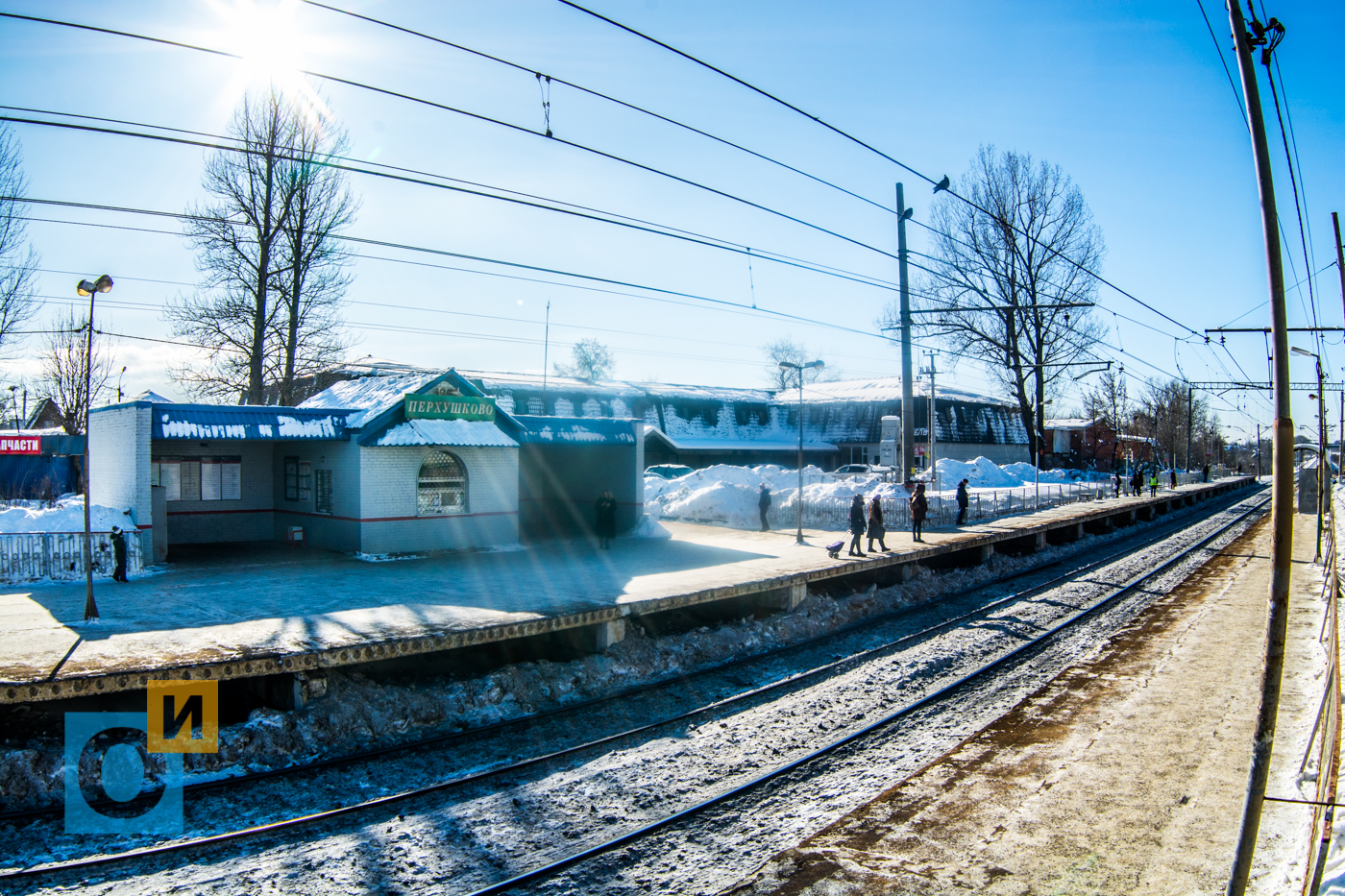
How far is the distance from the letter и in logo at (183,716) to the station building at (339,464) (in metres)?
8.10

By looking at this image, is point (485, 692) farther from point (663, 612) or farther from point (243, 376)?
point (243, 376)

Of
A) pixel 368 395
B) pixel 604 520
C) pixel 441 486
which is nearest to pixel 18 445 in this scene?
pixel 368 395

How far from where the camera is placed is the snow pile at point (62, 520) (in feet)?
49.5

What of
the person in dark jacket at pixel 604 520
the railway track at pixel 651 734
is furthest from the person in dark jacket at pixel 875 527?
the person in dark jacket at pixel 604 520

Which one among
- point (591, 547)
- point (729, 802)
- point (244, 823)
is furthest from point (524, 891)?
point (591, 547)

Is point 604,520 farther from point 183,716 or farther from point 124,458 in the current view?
point 183,716

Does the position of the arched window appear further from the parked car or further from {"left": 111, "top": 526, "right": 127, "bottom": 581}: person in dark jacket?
the parked car

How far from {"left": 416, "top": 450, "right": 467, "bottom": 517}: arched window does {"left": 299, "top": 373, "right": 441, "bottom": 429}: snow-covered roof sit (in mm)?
1633

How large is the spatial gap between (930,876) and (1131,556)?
2367 cm

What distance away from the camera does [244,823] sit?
691 centimetres

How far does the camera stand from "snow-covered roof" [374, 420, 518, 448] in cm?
1689

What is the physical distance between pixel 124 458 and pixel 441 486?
254 inches

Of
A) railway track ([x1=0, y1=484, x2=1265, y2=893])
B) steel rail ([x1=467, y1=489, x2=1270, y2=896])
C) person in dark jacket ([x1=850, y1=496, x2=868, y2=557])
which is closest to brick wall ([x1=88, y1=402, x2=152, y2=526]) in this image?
railway track ([x1=0, y1=484, x2=1265, y2=893])

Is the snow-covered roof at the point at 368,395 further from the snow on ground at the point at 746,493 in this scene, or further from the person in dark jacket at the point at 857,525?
the person in dark jacket at the point at 857,525
